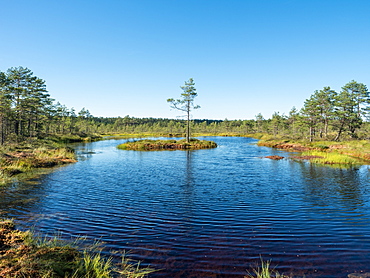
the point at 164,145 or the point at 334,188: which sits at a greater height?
the point at 164,145

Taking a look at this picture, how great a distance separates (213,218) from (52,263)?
750 centimetres

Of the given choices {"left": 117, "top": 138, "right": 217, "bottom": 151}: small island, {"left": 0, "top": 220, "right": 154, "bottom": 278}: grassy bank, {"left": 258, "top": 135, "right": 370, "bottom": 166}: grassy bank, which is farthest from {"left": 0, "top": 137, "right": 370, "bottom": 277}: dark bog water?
{"left": 117, "top": 138, "right": 217, "bottom": 151}: small island

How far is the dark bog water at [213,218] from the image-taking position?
25.0 ft

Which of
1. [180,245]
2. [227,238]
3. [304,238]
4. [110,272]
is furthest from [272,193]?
[110,272]

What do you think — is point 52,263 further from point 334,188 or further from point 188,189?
point 334,188

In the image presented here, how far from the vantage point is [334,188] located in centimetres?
1770

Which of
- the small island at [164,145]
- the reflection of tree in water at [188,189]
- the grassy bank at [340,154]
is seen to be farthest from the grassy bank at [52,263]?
the small island at [164,145]

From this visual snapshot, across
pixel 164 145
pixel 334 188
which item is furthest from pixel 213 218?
pixel 164 145

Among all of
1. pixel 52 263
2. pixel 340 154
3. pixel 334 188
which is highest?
pixel 340 154

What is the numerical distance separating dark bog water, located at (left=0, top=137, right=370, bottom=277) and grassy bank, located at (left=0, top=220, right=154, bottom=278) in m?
0.96

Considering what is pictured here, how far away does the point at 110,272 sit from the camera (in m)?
6.41

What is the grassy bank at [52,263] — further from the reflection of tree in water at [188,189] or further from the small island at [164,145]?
the small island at [164,145]

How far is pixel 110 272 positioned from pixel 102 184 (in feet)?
44.8

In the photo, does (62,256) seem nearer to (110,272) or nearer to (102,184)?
(110,272)
